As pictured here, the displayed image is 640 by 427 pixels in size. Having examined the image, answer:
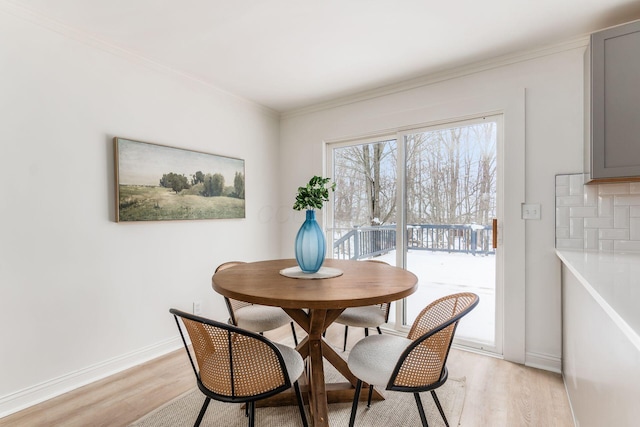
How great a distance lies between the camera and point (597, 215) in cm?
211

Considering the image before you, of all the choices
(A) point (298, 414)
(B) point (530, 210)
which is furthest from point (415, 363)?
(B) point (530, 210)

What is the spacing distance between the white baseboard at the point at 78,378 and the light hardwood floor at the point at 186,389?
0.05 m

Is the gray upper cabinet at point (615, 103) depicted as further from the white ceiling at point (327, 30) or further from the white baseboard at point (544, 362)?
the white baseboard at point (544, 362)

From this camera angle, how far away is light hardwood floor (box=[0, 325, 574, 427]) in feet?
5.78

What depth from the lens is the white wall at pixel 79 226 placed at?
1864 mm

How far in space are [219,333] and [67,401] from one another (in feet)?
4.92

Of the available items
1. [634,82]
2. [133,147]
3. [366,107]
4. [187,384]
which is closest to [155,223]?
[133,147]

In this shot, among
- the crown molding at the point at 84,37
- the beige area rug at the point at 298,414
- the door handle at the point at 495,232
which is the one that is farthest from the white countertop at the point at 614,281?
the crown molding at the point at 84,37

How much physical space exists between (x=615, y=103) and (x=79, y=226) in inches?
131

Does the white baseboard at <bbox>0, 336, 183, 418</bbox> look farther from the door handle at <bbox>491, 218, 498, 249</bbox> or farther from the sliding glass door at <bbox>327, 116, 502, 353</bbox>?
the door handle at <bbox>491, 218, 498, 249</bbox>

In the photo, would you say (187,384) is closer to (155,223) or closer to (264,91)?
(155,223)

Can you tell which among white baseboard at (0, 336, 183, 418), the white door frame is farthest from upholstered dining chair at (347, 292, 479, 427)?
white baseboard at (0, 336, 183, 418)

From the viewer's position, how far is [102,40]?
7.22 feet

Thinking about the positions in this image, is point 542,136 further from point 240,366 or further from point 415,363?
point 240,366
